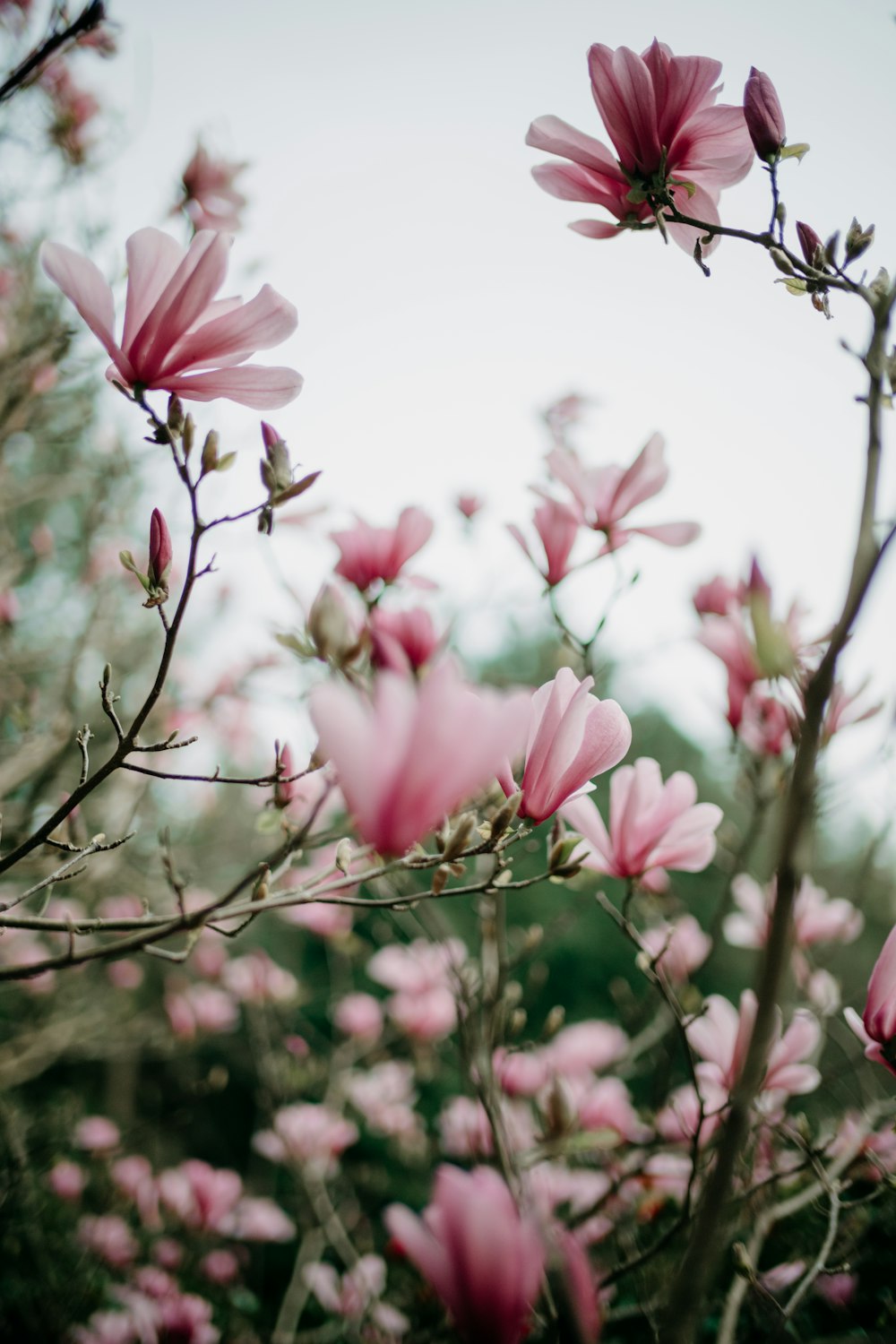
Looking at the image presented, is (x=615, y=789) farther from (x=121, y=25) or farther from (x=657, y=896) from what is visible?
(x=121, y=25)

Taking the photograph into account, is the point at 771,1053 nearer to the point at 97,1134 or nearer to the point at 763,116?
the point at 763,116

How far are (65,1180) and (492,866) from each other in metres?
3.79

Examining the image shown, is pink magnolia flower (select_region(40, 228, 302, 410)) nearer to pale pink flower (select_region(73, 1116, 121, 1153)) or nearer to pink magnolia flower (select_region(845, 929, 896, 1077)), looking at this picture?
pink magnolia flower (select_region(845, 929, 896, 1077))

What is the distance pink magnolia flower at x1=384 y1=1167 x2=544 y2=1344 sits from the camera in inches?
23.8

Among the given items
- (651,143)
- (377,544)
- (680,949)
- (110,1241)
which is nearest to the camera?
(651,143)

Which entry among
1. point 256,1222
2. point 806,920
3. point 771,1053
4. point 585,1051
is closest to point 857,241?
point 771,1053

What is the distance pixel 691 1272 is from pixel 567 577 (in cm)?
106

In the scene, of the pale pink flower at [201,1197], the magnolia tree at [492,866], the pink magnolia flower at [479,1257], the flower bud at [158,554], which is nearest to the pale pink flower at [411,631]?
the magnolia tree at [492,866]

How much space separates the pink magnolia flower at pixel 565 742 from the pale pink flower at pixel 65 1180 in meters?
3.71

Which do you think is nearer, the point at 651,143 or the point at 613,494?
the point at 651,143

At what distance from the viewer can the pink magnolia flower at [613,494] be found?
1253 mm

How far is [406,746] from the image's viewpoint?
1.80ft

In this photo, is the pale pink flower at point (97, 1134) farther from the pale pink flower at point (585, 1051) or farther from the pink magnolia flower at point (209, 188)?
A: the pink magnolia flower at point (209, 188)

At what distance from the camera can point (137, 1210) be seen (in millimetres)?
3480
